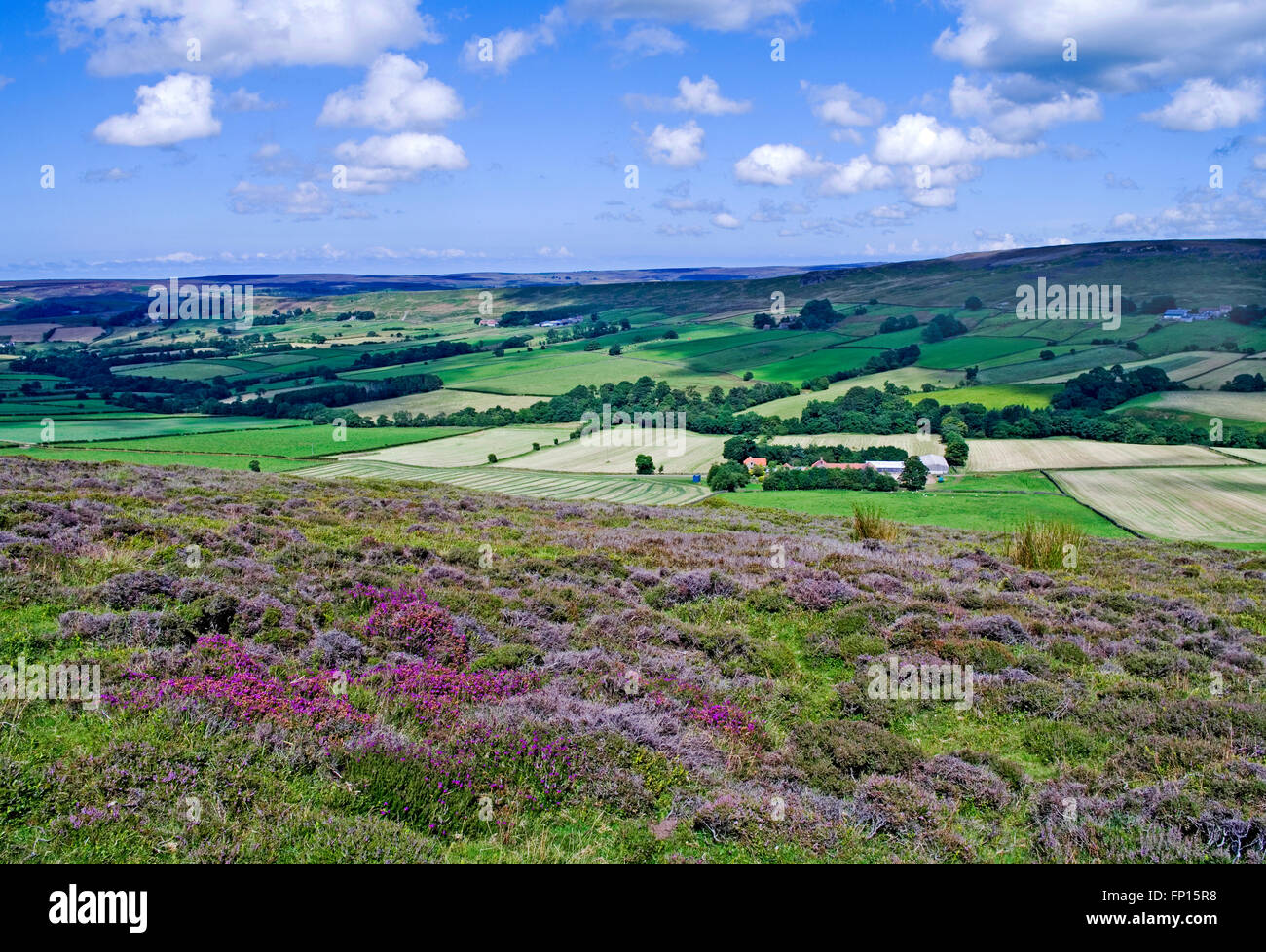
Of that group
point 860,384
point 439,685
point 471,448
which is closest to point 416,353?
point 471,448

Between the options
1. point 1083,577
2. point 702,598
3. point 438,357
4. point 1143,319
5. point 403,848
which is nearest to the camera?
point 403,848

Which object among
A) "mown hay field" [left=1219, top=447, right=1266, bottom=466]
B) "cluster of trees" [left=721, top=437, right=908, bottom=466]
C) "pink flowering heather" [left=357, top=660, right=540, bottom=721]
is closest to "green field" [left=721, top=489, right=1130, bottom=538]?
"cluster of trees" [left=721, top=437, right=908, bottom=466]

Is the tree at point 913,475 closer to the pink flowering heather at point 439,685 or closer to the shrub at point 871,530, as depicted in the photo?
the shrub at point 871,530

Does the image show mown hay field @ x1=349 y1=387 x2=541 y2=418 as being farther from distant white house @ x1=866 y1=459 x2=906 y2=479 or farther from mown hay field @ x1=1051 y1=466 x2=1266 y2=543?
mown hay field @ x1=1051 y1=466 x2=1266 y2=543

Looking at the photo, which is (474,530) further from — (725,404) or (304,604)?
(725,404)

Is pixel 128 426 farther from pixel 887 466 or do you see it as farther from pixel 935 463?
pixel 935 463
